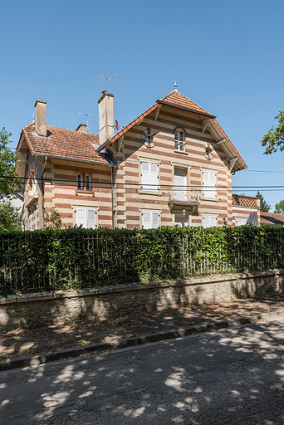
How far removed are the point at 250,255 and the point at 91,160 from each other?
10571 millimetres

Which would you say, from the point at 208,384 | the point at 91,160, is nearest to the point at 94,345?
the point at 208,384

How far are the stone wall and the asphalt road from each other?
7.93 ft

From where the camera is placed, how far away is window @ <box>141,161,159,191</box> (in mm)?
20234

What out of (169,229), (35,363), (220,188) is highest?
(220,188)

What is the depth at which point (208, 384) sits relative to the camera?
4344 mm

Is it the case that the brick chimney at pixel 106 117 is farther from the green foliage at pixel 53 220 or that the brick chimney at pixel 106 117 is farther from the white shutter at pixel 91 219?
the green foliage at pixel 53 220

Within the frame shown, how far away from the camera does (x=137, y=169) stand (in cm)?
2006

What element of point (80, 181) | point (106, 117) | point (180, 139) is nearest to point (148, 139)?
point (180, 139)

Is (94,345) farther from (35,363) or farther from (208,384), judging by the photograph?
(208,384)

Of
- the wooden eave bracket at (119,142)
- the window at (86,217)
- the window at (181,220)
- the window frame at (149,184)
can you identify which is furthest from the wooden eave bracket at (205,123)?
the window at (86,217)

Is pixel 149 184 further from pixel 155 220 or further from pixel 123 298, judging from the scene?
pixel 123 298

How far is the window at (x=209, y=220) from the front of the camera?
2215cm

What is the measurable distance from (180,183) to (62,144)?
8.09m

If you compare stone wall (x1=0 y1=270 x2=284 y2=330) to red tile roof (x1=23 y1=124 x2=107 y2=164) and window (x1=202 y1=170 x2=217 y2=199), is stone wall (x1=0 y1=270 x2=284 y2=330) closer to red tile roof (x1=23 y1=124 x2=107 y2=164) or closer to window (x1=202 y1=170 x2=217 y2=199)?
red tile roof (x1=23 y1=124 x2=107 y2=164)
